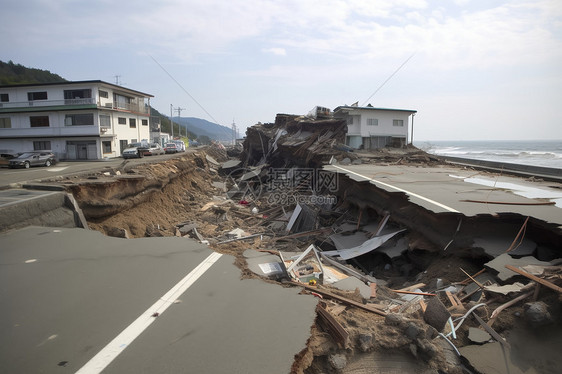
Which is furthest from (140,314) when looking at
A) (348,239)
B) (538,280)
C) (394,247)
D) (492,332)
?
(348,239)

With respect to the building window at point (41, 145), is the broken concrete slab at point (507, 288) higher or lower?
lower

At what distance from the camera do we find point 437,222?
22.2 feet

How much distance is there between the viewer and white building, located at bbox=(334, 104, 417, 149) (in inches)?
1323

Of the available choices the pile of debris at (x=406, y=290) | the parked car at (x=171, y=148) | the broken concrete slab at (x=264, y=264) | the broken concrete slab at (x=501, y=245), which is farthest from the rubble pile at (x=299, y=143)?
the parked car at (x=171, y=148)

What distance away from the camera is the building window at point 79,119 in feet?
113

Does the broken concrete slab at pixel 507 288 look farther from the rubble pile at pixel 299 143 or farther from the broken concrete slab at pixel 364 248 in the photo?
the rubble pile at pixel 299 143

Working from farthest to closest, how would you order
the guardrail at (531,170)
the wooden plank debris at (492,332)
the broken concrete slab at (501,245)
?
the guardrail at (531,170)
the broken concrete slab at (501,245)
the wooden plank debris at (492,332)

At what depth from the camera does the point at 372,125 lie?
34.2 m

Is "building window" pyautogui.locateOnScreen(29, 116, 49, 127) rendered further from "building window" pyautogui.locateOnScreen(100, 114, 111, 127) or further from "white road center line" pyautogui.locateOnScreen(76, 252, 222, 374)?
"white road center line" pyautogui.locateOnScreen(76, 252, 222, 374)

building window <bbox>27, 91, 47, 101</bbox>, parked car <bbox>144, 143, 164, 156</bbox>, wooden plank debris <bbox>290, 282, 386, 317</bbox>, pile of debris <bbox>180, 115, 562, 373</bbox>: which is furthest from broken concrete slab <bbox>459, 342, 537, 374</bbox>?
building window <bbox>27, 91, 47, 101</bbox>

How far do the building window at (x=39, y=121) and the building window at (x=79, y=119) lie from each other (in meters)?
2.56

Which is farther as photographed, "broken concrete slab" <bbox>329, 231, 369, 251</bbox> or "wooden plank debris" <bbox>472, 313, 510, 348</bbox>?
"broken concrete slab" <bbox>329, 231, 369, 251</bbox>

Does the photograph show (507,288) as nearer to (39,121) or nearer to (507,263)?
(507,263)

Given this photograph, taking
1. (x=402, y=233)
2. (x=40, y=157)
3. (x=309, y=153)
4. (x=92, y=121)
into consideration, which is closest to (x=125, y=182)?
(x=402, y=233)
